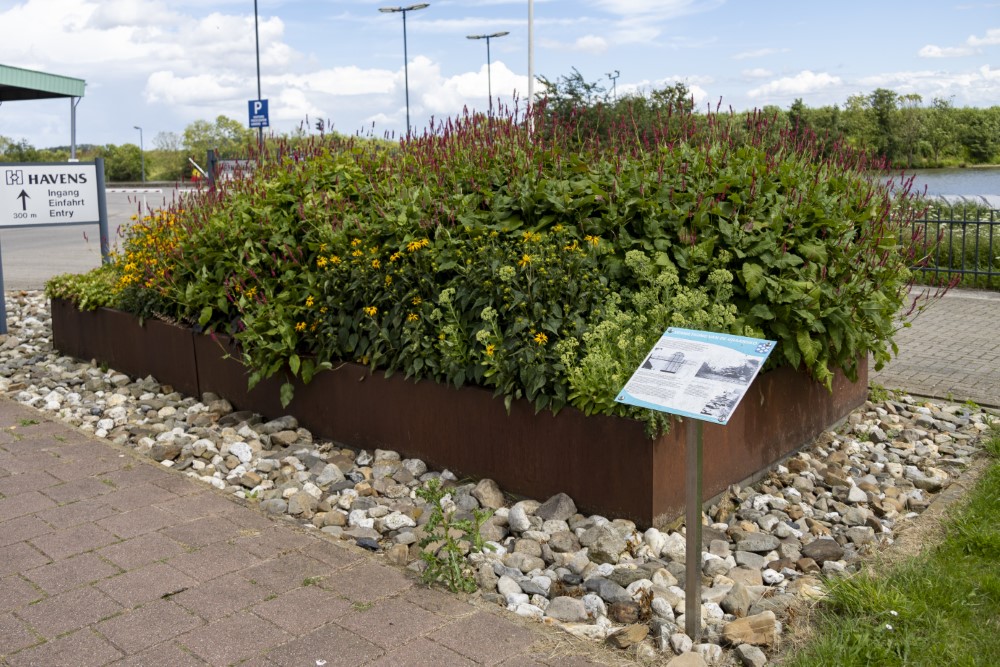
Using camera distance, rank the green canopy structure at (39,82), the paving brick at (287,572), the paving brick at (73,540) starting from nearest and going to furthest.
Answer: the paving brick at (287,572), the paving brick at (73,540), the green canopy structure at (39,82)

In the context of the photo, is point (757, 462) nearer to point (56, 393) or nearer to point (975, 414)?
point (975, 414)

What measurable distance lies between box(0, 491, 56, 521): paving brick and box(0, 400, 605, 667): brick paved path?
0.01 m

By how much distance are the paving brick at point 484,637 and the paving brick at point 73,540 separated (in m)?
1.85

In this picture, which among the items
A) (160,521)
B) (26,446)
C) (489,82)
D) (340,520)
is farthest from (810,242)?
(489,82)

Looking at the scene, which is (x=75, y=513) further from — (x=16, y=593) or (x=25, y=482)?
(x=16, y=593)

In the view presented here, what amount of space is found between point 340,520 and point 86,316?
191 inches

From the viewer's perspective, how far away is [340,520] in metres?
4.67

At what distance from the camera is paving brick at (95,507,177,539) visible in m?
4.41

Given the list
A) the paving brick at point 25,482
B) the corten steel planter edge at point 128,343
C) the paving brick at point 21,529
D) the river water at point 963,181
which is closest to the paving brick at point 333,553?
the paving brick at point 21,529

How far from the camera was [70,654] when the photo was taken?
330cm

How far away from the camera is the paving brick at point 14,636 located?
3.37 m

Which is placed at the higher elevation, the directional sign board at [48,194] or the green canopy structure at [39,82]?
the green canopy structure at [39,82]

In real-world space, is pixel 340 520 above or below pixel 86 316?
below

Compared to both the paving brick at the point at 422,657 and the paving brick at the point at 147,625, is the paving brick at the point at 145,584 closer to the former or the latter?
the paving brick at the point at 147,625
